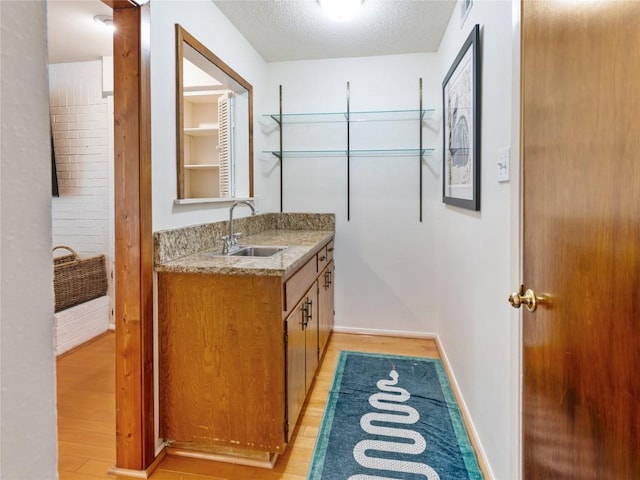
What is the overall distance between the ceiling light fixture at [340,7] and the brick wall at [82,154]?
2.15 metres

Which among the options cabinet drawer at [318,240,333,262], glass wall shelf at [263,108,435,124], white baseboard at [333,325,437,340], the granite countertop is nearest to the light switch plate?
the granite countertop

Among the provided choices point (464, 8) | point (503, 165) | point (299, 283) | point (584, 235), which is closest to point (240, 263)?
point (299, 283)

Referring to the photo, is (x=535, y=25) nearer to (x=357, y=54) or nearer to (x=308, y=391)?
(x=308, y=391)

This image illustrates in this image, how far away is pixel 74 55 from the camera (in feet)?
10.7

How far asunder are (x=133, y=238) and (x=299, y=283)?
82 centimetres

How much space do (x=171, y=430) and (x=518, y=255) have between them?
1679 millimetres

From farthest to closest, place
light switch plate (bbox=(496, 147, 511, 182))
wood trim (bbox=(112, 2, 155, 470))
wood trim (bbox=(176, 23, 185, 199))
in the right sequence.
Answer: wood trim (bbox=(176, 23, 185, 199)), wood trim (bbox=(112, 2, 155, 470)), light switch plate (bbox=(496, 147, 511, 182))

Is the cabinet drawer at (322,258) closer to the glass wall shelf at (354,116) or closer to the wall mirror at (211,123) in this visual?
the wall mirror at (211,123)

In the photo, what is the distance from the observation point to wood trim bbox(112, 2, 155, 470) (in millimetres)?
1611

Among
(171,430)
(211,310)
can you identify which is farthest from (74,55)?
(171,430)

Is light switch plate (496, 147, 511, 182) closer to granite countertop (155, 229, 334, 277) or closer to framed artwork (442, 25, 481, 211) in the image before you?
framed artwork (442, 25, 481, 211)

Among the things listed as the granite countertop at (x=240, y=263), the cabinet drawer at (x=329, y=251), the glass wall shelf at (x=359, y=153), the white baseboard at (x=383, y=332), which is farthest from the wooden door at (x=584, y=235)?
the white baseboard at (x=383, y=332)

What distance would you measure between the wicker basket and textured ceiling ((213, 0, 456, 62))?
225cm

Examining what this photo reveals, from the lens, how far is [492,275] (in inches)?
63.6
